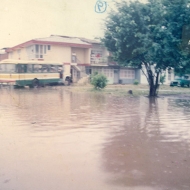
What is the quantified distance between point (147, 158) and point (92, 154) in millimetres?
995

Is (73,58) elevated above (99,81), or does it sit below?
above

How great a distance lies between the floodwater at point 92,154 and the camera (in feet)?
12.7

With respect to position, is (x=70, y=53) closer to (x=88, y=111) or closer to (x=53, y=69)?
(x=53, y=69)

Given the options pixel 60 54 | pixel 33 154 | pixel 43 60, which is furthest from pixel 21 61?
pixel 33 154

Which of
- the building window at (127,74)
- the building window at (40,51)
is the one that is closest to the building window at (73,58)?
the building window at (40,51)

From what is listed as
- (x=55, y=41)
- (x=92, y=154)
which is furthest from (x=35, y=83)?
(x=92, y=154)

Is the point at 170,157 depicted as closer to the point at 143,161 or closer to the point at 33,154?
the point at 143,161

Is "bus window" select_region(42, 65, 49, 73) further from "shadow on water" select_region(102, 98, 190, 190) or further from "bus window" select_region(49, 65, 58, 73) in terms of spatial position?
"shadow on water" select_region(102, 98, 190, 190)

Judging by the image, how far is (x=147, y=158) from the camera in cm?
501

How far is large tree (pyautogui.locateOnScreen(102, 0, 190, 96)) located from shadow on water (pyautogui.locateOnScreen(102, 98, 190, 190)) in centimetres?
850

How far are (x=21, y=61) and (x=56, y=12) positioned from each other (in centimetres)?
951

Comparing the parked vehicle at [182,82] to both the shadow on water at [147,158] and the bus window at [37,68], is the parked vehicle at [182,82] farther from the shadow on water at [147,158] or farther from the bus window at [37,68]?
the shadow on water at [147,158]

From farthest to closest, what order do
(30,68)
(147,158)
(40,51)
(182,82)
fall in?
(182,82)
(40,51)
(30,68)
(147,158)

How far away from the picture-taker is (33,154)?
4984mm
